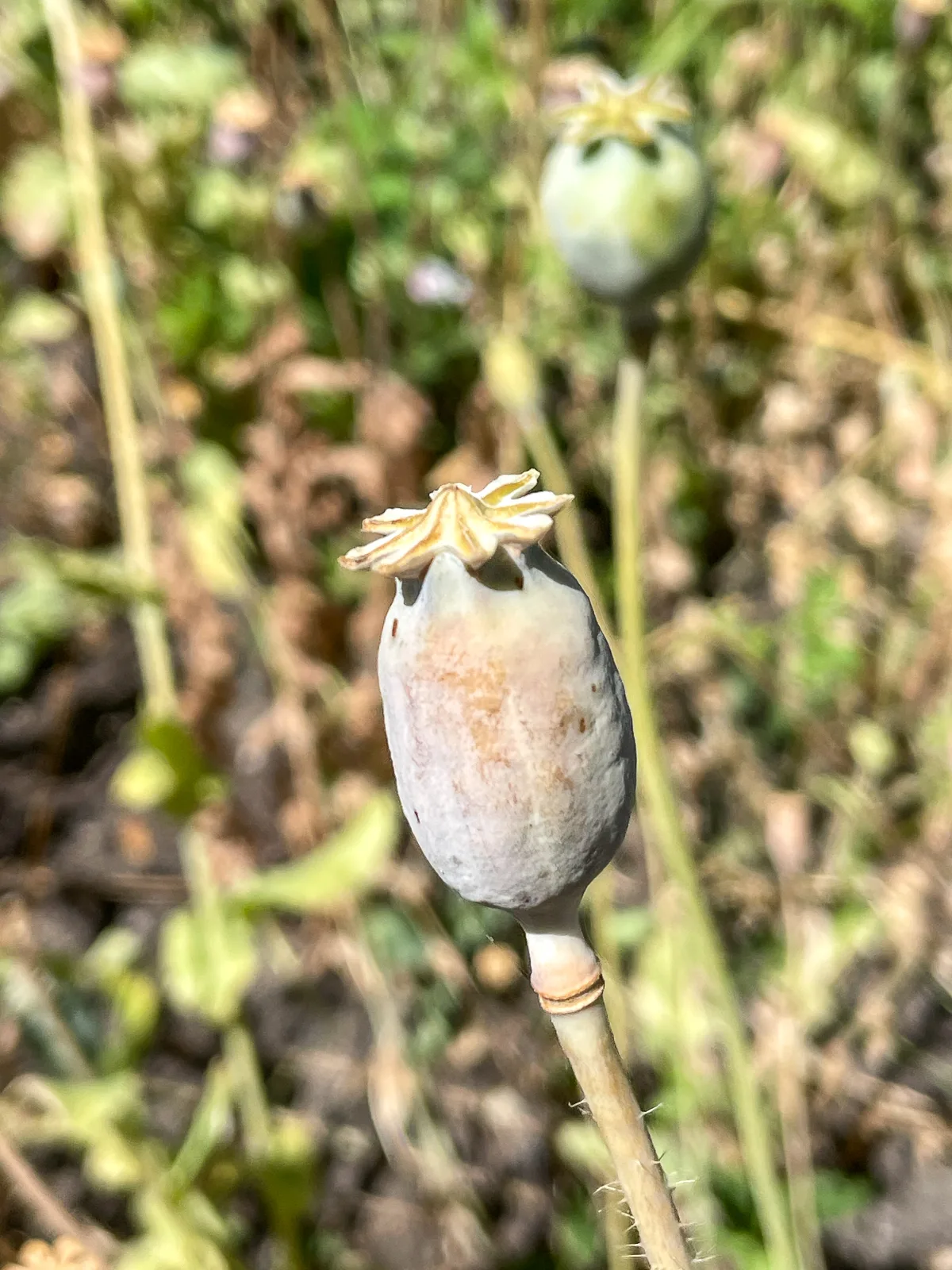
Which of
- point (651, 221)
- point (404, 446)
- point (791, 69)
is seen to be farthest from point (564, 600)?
point (791, 69)

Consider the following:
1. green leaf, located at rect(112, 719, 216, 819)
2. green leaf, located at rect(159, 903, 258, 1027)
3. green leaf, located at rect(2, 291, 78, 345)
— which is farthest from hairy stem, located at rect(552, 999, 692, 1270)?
green leaf, located at rect(2, 291, 78, 345)

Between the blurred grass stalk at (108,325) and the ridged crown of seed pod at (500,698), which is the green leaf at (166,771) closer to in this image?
the blurred grass stalk at (108,325)

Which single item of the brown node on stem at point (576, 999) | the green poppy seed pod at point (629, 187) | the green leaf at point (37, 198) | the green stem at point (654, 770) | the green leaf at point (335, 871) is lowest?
the green leaf at point (335, 871)

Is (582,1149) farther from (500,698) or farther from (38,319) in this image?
(38,319)

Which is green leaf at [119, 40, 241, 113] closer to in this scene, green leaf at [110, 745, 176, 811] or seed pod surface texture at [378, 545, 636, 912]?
green leaf at [110, 745, 176, 811]

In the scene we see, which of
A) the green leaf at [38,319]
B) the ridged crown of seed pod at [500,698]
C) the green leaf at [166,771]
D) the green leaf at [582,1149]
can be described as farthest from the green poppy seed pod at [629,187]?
the green leaf at [38,319]

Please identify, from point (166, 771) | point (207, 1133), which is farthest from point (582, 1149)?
point (166, 771)
